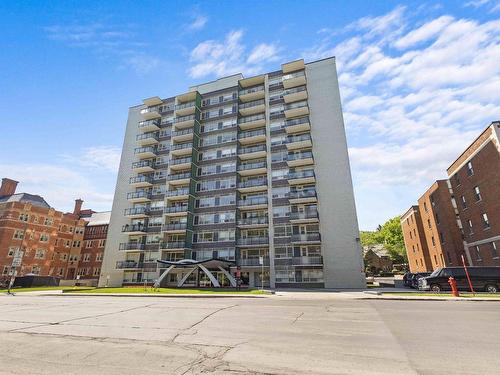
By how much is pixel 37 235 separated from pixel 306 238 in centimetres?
5830

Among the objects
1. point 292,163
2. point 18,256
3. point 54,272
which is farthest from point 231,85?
point 54,272

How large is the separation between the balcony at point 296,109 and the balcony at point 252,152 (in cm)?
680

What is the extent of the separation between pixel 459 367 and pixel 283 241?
33583mm

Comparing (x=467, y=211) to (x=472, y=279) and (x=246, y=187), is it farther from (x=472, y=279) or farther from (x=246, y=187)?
(x=246, y=187)

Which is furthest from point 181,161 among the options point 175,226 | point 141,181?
point 175,226

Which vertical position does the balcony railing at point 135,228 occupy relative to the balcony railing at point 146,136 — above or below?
below

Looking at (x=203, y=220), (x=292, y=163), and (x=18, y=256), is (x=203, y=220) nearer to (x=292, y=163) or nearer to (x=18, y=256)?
(x=292, y=163)

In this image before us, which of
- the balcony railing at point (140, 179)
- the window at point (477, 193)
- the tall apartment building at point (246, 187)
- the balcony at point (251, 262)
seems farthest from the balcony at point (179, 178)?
the window at point (477, 193)

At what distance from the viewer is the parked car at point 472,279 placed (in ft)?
75.1

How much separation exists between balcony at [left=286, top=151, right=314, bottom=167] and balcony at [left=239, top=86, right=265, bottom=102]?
14060mm

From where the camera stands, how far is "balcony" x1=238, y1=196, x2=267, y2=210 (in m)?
41.3

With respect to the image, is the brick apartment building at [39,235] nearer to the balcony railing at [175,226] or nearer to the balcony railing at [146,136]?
the balcony railing at [146,136]

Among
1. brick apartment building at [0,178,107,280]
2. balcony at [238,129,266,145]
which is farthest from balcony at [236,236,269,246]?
brick apartment building at [0,178,107,280]

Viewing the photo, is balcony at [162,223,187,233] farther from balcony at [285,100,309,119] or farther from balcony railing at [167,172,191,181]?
balcony at [285,100,309,119]
